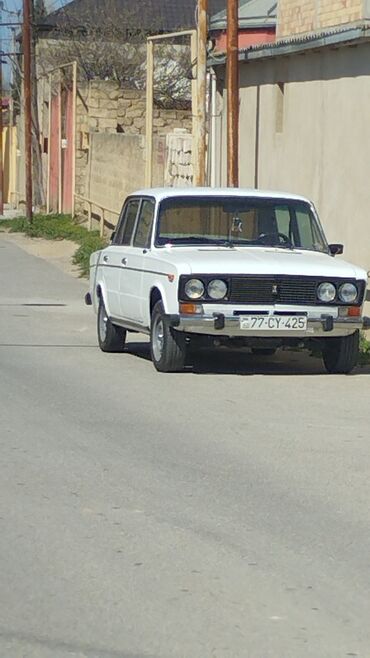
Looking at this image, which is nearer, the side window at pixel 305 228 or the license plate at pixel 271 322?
the license plate at pixel 271 322

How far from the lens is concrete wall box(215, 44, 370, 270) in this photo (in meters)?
17.5

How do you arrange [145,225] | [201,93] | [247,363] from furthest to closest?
[201,93] < [247,363] < [145,225]

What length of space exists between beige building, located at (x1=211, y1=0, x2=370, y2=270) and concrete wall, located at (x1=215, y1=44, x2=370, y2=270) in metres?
0.01

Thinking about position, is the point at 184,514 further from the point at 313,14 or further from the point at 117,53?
the point at 117,53

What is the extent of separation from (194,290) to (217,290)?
0.19 m

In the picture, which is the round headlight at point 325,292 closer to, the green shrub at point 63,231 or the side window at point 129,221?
the side window at point 129,221

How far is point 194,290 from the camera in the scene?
12.0m

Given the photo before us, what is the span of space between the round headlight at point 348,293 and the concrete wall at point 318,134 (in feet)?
15.9

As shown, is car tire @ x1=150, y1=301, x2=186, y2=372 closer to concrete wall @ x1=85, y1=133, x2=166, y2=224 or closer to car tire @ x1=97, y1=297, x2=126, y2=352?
car tire @ x1=97, y1=297, x2=126, y2=352

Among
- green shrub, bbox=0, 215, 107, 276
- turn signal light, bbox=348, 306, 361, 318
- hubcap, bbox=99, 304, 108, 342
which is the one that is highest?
turn signal light, bbox=348, 306, 361, 318

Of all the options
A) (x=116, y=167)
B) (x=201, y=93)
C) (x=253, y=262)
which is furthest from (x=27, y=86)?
(x=253, y=262)

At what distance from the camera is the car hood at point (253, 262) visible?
39.5 ft

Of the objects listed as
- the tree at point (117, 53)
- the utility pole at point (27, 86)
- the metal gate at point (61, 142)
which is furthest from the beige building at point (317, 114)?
the tree at point (117, 53)

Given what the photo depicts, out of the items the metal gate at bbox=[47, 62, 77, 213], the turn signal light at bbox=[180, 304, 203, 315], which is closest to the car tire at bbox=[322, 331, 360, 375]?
the turn signal light at bbox=[180, 304, 203, 315]
